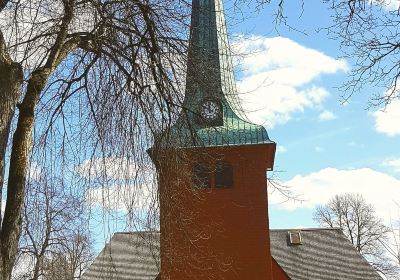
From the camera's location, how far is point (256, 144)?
14273 mm

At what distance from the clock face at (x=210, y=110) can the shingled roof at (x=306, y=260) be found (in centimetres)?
1232

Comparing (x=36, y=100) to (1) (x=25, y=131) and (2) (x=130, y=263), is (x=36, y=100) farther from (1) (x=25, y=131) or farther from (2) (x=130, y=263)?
(2) (x=130, y=263)

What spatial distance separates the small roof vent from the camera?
20705mm

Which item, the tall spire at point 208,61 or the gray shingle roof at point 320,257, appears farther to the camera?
the gray shingle roof at point 320,257

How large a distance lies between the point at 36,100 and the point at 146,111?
1.04m

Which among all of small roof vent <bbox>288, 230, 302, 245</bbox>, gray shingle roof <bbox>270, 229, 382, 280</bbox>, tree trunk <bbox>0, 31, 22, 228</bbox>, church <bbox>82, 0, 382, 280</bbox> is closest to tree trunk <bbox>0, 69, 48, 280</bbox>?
tree trunk <bbox>0, 31, 22, 228</bbox>

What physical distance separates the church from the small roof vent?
0.04m

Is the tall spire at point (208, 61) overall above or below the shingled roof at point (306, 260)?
above

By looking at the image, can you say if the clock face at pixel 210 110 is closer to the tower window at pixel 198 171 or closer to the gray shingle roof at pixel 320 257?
the tower window at pixel 198 171

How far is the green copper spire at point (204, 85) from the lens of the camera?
566 cm

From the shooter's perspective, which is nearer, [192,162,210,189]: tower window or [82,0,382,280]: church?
[82,0,382,280]: church

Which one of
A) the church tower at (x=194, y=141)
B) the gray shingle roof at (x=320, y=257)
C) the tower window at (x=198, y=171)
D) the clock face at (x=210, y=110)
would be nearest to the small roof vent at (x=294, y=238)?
the gray shingle roof at (x=320, y=257)

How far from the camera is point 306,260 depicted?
19.7 meters

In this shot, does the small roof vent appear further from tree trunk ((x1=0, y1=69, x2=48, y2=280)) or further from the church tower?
tree trunk ((x1=0, y1=69, x2=48, y2=280))
